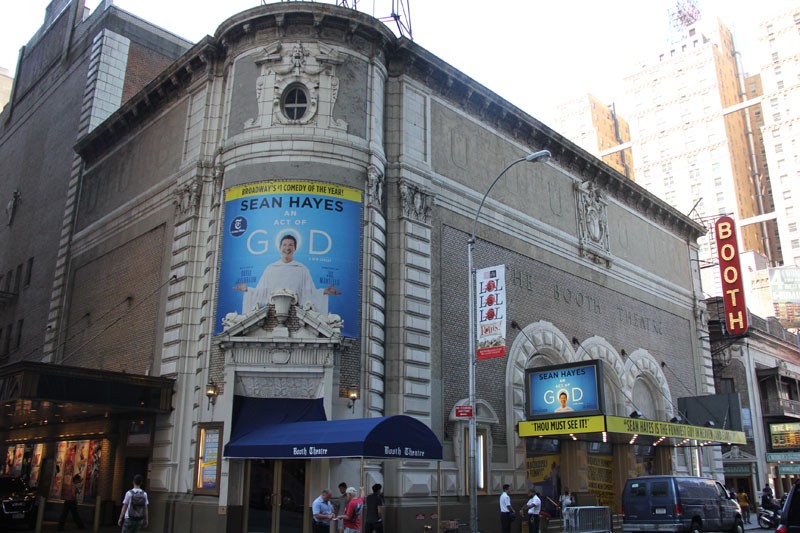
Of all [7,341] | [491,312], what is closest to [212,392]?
[491,312]

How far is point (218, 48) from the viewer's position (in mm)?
26125

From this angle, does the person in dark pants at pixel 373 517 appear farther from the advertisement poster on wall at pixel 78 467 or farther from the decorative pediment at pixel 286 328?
the advertisement poster on wall at pixel 78 467

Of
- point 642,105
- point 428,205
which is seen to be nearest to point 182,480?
point 428,205

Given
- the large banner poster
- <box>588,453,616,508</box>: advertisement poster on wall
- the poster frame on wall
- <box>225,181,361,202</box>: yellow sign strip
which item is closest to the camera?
the poster frame on wall

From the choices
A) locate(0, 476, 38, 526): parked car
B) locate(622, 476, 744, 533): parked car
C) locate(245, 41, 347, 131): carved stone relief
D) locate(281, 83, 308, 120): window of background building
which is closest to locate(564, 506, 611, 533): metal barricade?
locate(622, 476, 744, 533): parked car

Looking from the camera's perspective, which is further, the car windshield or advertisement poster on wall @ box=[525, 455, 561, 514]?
advertisement poster on wall @ box=[525, 455, 561, 514]

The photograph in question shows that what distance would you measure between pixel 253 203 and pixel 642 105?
121m

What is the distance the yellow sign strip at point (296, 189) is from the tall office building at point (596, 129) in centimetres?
12001

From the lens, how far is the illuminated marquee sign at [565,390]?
24.6 meters

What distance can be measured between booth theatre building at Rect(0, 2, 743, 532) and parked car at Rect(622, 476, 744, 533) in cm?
226

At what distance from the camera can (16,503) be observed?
25.0 meters

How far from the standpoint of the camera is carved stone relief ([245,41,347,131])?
945 inches

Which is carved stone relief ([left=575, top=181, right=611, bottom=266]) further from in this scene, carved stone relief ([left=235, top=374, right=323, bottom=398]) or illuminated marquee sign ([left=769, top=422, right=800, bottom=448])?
illuminated marquee sign ([left=769, top=422, right=800, bottom=448])

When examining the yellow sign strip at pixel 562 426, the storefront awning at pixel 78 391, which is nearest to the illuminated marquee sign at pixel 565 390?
the yellow sign strip at pixel 562 426
